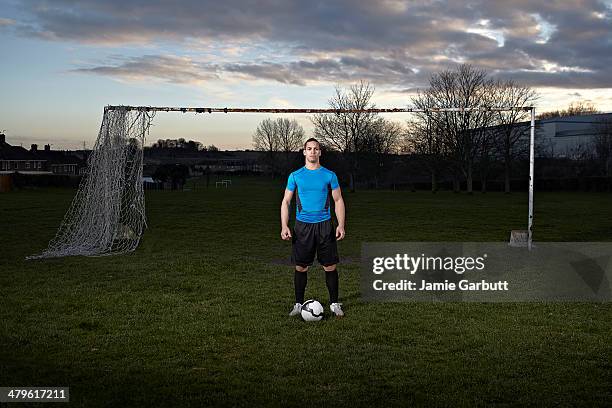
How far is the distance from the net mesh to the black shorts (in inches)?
274

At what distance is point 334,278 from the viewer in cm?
805

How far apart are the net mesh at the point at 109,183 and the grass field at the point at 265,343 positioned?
71.8 inches

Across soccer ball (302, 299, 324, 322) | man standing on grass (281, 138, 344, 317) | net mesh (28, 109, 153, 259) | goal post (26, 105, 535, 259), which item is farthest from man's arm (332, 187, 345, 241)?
net mesh (28, 109, 153, 259)

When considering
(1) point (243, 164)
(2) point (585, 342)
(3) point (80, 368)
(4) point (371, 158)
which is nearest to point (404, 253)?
(2) point (585, 342)

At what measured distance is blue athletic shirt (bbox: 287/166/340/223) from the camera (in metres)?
7.70

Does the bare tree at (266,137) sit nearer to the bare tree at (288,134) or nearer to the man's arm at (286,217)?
the bare tree at (288,134)

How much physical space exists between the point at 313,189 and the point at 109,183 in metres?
7.59

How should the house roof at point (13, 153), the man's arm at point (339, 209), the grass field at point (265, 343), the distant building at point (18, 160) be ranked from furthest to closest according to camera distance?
the house roof at point (13, 153), the distant building at point (18, 160), the man's arm at point (339, 209), the grass field at point (265, 343)

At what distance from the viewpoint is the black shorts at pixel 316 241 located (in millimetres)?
7730

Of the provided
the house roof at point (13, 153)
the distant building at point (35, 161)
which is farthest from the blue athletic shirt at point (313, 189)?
the house roof at point (13, 153)

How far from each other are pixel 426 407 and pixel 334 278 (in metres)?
3.31

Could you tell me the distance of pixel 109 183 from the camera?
550 inches

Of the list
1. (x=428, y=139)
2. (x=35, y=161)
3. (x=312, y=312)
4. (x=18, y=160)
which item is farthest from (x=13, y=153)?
(x=312, y=312)

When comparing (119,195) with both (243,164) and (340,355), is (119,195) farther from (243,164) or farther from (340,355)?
(243,164)
